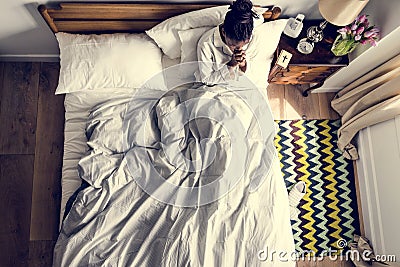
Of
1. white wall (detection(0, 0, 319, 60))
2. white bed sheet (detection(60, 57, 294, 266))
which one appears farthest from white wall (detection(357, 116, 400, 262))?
white wall (detection(0, 0, 319, 60))

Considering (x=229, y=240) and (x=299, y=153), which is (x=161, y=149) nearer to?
(x=229, y=240)

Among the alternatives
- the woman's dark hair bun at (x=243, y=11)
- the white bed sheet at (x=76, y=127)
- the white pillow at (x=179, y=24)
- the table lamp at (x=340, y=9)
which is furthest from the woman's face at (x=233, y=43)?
the white bed sheet at (x=76, y=127)

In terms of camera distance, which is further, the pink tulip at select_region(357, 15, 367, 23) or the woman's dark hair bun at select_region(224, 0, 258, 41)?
the pink tulip at select_region(357, 15, 367, 23)

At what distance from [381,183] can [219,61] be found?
1.19 m

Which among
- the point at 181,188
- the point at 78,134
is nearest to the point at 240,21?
the point at 181,188

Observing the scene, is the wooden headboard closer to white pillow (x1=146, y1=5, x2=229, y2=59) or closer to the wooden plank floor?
white pillow (x1=146, y1=5, x2=229, y2=59)

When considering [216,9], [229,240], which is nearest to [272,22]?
[216,9]

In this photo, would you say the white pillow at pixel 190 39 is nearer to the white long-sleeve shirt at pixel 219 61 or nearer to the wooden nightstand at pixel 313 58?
the white long-sleeve shirt at pixel 219 61

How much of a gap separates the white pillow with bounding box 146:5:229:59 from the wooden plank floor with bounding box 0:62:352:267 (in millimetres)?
770

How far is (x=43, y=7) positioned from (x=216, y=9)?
857 millimetres

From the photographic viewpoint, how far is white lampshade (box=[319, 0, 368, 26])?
1661 millimetres

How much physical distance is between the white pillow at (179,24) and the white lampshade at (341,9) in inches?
20.5

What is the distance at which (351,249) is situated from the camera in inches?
97.6

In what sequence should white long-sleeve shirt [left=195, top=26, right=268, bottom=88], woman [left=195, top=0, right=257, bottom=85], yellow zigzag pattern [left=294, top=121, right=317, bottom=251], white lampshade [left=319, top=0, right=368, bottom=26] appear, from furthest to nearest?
yellow zigzag pattern [left=294, top=121, right=317, bottom=251] → white long-sleeve shirt [left=195, top=26, right=268, bottom=88] → woman [left=195, top=0, right=257, bottom=85] → white lampshade [left=319, top=0, right=368, bottom=26]
